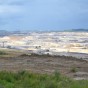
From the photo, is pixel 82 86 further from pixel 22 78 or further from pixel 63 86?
pixel 22 78

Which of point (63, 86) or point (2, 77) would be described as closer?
point (63, 86)

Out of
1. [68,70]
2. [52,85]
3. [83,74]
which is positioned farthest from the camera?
[68,70]

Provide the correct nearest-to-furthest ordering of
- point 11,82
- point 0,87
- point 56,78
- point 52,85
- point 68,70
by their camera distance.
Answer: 1. point 0,87
2. point 52,85
3. point 11,82
4. point 56,78
5. point 68,70

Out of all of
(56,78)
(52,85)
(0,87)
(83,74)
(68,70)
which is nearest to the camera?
(0,87)

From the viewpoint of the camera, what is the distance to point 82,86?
62.6 ft

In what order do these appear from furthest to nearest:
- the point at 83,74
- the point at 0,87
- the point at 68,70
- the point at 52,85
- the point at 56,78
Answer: the point at 68,70, the point at 83,74, the point at 56,78, the point at 52,85, the point at 0,87

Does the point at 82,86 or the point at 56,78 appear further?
the point at 56,78

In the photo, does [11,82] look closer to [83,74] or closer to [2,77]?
[2,77]

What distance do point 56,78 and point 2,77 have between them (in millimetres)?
3040

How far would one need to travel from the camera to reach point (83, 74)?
2816 centimetres

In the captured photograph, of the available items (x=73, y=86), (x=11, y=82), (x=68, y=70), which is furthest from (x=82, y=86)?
(x=68, y=70)

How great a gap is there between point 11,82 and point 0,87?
3554 mm

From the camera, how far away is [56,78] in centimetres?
2209

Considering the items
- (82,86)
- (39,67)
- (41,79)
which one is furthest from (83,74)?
(82,86)
